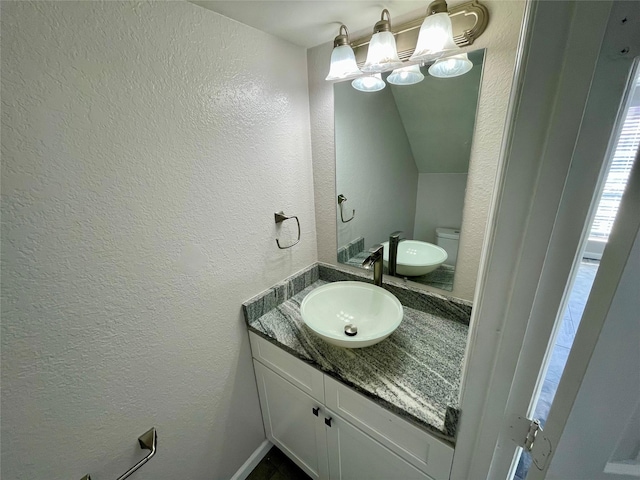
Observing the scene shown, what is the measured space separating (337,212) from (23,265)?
107 cm

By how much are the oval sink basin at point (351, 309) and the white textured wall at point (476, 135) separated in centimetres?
25

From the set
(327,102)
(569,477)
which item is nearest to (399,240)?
(327,102)

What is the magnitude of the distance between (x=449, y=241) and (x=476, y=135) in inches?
16.3

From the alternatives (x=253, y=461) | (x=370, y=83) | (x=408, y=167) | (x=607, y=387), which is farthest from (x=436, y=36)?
(x=253, y=461)

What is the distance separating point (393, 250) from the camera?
120 cm

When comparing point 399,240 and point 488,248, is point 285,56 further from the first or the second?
point 488,248

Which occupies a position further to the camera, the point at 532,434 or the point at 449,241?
the point at 449,241

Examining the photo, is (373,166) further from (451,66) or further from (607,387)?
(607,387)

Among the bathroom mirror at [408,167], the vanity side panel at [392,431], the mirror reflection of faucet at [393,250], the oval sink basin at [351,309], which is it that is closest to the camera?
the vanity side panel at [392,431]

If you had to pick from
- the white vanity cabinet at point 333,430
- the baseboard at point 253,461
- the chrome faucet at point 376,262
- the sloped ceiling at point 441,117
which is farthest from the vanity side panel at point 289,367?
the sloped ceiling at point 441,117

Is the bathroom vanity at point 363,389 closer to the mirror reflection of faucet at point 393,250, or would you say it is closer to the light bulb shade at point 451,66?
the mirror reflection of faucet at point 393,250

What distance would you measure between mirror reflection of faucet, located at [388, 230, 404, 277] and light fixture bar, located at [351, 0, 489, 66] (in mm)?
705

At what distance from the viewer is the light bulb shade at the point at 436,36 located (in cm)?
73

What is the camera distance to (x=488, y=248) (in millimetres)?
435
